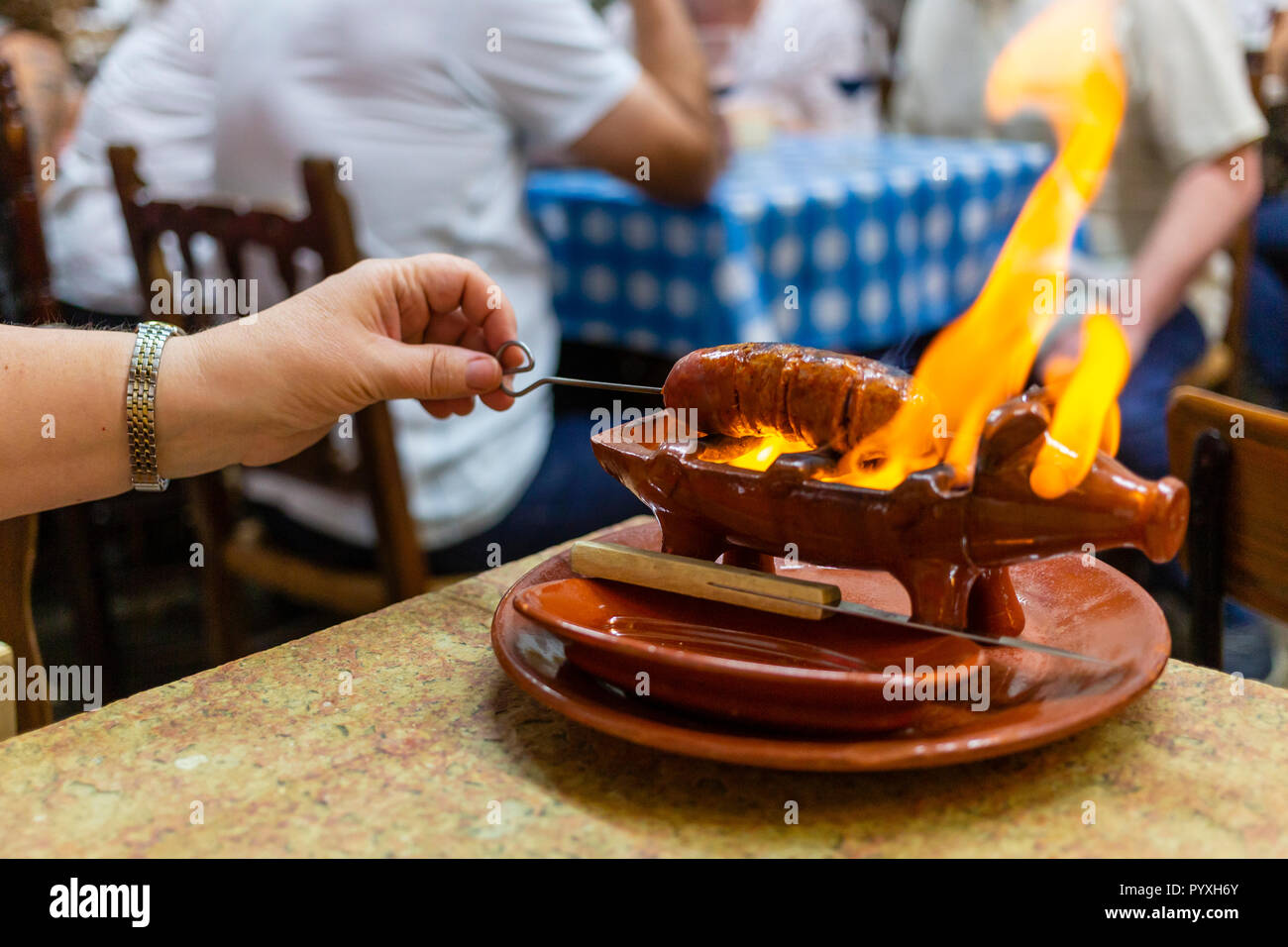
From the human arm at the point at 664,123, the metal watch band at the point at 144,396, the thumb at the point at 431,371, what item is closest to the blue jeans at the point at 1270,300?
the human arm at the point at 664,123

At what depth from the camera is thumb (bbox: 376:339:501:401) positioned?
3.52 feet

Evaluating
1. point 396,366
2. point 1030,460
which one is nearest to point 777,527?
point 1030,460

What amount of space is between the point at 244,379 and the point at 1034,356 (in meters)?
0.69

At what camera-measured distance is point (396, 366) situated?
1.07m

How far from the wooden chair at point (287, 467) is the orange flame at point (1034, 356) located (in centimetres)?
92

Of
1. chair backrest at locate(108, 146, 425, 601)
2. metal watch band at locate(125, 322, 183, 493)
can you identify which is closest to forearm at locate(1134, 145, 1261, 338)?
chair backrest at locate(108, 146, 425, 601)

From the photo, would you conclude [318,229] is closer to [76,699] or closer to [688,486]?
[688,486]

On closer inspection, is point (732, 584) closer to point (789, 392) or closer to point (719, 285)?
point (789, 392)

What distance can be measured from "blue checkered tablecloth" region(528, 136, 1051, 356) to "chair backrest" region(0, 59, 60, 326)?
101 centimetres

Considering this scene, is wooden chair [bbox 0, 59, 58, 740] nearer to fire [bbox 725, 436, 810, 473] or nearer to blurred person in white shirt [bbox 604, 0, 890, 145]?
fire [bbox 725, 436, 810, 473]

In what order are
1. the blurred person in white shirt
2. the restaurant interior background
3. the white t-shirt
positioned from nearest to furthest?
1. the white t-shirt
2. the restaurant interior background
3. the blurred person in white shirt

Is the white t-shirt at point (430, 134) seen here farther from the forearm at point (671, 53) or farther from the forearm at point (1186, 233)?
the forearm at point (1186, 233)

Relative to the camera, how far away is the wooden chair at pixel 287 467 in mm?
1528
